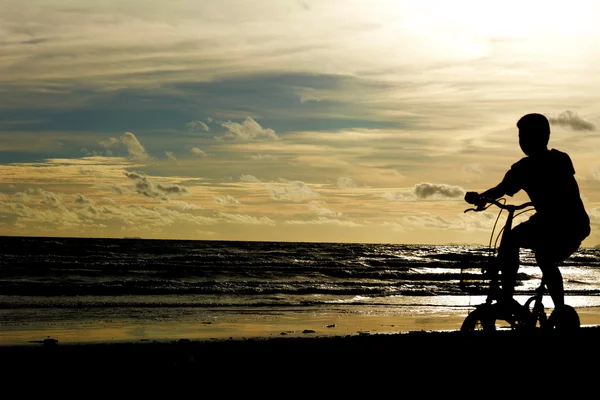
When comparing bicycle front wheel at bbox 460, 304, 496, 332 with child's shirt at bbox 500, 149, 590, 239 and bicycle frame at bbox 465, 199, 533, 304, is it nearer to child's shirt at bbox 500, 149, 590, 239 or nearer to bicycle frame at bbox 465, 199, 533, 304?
bicycle frame at bbox 465, 199, 533, 304

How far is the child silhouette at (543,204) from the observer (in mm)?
6320

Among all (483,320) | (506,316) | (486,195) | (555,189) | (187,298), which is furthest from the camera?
(187,298)

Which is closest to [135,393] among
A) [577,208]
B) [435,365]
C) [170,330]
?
[435,365]

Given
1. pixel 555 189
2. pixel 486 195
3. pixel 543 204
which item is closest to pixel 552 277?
pixel 543 204

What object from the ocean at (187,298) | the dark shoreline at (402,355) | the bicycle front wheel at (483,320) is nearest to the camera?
the dark shoreline at (402,355)

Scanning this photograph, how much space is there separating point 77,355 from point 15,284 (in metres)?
20.3

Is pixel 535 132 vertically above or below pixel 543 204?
above

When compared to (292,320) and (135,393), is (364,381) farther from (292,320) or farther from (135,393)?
(292,320)

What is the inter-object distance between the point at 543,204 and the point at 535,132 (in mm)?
637

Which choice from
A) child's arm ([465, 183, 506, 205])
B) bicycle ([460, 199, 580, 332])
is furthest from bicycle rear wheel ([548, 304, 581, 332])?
child's arm ([465, 183, 506, 205])

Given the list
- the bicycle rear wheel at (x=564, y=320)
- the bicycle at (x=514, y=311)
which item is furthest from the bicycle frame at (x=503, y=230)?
the bicycle rear wheel at (x=564, y=320)

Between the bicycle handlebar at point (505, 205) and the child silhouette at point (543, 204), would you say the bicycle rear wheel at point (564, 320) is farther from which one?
the bicycle handlebar at point (505, 205)

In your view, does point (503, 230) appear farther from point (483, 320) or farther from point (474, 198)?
point (483, 320)

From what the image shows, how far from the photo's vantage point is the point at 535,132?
6426mm
